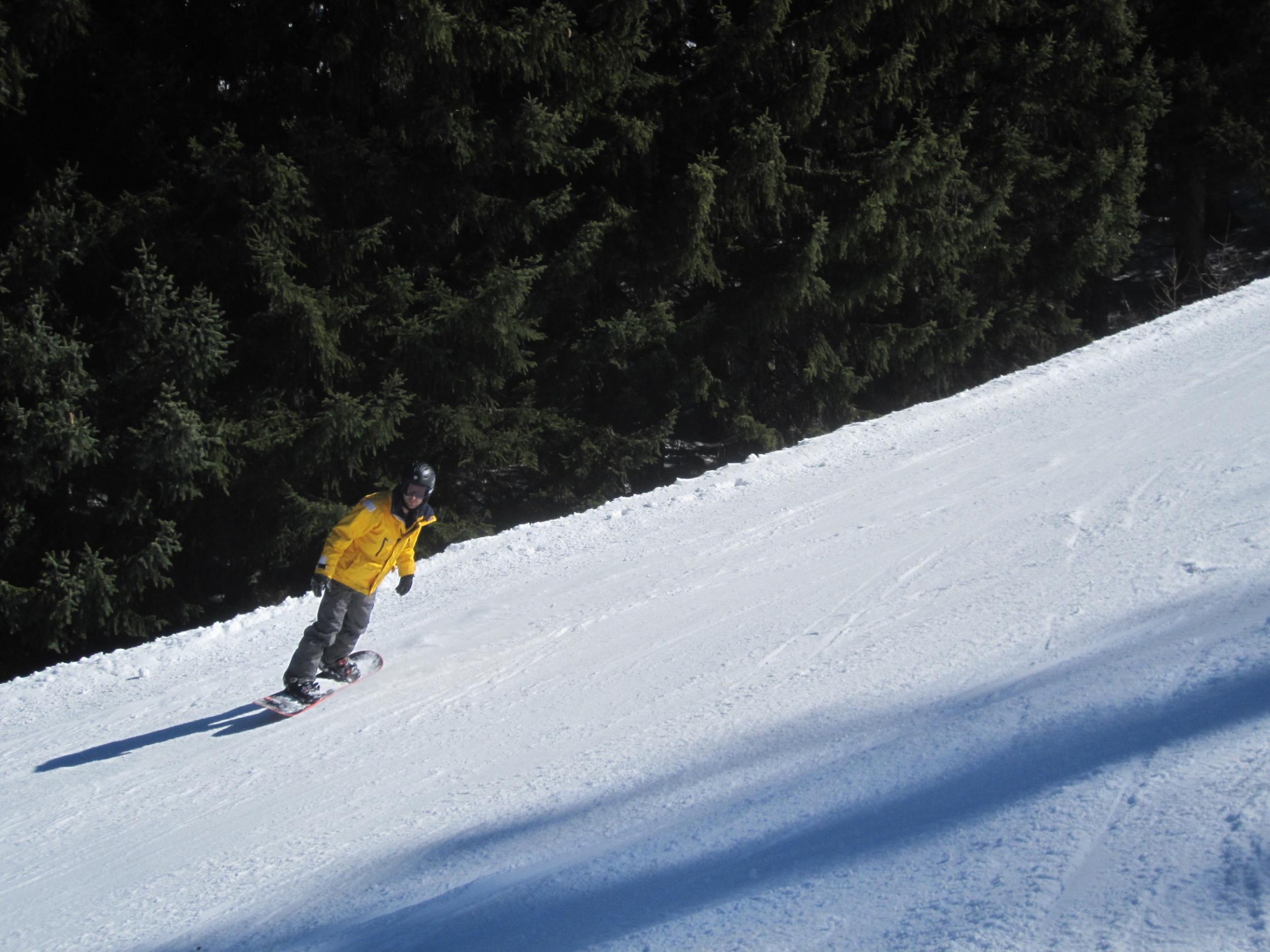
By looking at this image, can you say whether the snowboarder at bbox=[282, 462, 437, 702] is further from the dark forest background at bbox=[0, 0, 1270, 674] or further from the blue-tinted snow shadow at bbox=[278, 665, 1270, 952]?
the dark forest background at bbox=[0, 0, 1270, 674]

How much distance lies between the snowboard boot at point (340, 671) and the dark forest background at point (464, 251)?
593 cm

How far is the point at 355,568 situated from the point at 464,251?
8.25 m

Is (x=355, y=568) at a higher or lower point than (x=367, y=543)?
lower

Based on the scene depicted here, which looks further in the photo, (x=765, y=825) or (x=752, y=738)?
(x=752, y=738)

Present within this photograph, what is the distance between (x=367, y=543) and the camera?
620cm

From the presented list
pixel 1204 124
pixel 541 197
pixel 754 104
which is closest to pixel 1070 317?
pixel 1204 124

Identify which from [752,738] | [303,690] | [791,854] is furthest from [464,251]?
[791,854]

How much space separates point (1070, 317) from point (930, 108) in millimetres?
4153

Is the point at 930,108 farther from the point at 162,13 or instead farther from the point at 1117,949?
the point at 1117,949

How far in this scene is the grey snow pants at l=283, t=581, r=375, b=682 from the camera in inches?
246

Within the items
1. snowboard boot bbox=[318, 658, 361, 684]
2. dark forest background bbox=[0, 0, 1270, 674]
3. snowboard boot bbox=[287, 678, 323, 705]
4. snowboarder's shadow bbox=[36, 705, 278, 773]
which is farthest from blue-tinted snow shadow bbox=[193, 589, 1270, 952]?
dark forest background bbox=[0, 0, 1270, 674]

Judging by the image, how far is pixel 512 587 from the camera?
802 cm

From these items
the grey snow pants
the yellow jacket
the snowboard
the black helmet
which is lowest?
the snowboard

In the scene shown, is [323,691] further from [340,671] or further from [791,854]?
[791,854]
